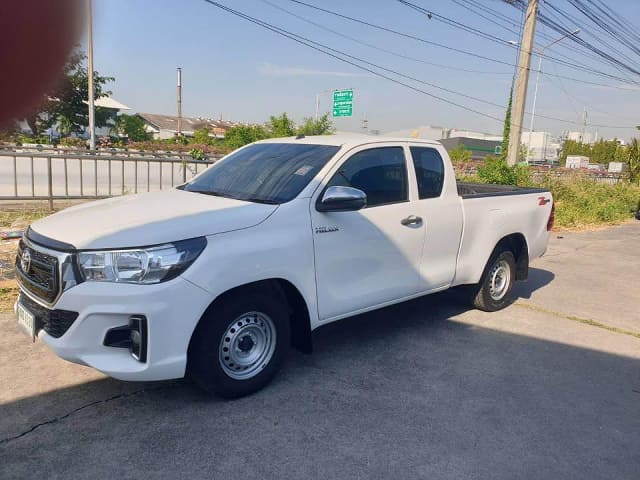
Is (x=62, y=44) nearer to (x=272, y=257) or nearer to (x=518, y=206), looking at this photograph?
(x=272, y=257)

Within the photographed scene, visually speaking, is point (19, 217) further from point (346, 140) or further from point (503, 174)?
point (503, 174)

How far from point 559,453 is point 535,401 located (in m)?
0.70

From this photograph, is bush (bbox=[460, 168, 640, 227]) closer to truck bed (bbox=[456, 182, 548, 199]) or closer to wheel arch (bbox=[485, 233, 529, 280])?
truck bed (bbox=[456, 182, 548, 199])

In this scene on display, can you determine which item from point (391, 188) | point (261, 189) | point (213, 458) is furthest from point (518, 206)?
point (213, 458)

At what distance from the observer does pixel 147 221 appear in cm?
342

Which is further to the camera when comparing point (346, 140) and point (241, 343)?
point (346, 140)

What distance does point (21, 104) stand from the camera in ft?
2.75

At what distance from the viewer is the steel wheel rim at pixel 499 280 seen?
5.98 metres

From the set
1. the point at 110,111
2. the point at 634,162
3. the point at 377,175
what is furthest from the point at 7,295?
the point at 110,111

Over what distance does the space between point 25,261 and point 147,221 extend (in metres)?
0.90

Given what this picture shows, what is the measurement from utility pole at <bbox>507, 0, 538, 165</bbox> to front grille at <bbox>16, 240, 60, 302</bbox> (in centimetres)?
1440

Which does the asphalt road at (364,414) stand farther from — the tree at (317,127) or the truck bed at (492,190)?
the tree at (317,127)

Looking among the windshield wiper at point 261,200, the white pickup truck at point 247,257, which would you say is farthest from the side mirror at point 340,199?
the windshield wiper at point 261,200

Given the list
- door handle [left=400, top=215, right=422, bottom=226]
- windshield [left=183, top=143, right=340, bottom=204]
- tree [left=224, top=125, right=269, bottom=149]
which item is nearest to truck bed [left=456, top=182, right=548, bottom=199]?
door handle [left=400, top=215, right=422, bottom=226]
